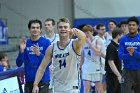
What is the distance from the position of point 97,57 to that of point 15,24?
772cm

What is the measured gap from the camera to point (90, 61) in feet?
31.0

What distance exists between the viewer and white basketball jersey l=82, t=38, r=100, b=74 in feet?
30.8

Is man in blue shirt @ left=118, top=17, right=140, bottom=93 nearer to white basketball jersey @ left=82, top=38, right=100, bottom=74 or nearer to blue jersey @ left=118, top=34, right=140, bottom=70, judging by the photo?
blue jersey @ left=118, top=34, right=140, bottom=70

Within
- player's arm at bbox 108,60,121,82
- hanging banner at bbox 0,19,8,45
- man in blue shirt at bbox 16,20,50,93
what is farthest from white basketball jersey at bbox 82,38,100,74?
hanging banner at bbox 0,19,8,45

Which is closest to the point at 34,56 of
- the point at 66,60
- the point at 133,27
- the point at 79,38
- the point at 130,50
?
the point at 66,60

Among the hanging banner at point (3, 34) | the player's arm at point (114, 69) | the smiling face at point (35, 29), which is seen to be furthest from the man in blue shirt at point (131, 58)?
the hanging banner at point (3, 34)

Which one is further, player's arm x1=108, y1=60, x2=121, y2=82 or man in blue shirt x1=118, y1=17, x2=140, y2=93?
player's arm x1=108, y1=60, x2=121, y2=82

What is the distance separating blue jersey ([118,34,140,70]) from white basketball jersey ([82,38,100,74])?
5.44 ft

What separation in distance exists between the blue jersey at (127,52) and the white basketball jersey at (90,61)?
5.44 feet

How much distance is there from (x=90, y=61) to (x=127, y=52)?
1.89 meters

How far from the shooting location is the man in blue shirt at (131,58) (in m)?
7.61

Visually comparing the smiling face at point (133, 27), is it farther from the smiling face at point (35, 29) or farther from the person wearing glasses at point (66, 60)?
the person wearing glasses at point (66, 60)

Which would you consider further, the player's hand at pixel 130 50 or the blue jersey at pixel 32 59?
the player's hand at pixel 130 50

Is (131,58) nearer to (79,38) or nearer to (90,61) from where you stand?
(90,61)
